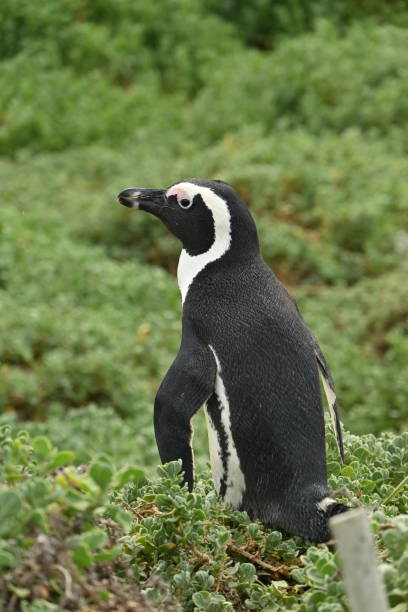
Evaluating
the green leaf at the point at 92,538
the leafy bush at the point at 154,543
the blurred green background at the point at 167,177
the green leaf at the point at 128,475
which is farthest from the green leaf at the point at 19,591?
the blurred green background at the point at 167,177

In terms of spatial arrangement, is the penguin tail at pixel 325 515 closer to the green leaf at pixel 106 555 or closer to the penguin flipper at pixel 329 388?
the penguin flipper at pixel 329 388

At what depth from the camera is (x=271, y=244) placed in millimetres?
6156

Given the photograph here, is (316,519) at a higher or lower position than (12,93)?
lower

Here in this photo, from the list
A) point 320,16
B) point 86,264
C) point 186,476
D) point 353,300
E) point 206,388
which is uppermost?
point 320,16

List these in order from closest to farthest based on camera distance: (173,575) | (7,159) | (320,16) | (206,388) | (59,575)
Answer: (59,575) → (173,575) → (206,388) → (7,159) → (320,16)

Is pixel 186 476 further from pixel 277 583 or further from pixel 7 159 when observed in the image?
pixel 7 159

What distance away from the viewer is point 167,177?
6.88 meters

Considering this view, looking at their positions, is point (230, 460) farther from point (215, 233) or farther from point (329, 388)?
point (215, 233)

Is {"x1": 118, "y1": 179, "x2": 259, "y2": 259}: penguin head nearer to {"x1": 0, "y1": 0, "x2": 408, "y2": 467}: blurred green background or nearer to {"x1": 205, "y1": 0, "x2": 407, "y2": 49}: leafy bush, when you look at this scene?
{"x1": 0, "y1": 0, "x2": 408, "y2": 467}: blurred green background

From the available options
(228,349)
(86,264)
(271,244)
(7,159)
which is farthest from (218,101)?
(228,349)

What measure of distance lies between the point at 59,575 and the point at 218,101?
7631mm

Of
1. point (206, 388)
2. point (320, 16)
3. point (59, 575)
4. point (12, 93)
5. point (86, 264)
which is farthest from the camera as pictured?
point (320, 16)

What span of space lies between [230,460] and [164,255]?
4.34 m

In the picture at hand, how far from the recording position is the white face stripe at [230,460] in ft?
6.55
